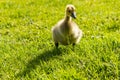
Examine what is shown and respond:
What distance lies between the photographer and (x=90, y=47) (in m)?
6.55

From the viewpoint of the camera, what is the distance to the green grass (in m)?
5.82

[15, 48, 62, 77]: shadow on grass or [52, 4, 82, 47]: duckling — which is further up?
[52, 4, 82, 47]: duckling

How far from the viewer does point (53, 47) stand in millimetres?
7508

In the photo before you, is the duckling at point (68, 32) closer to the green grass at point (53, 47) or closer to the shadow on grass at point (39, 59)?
the green grass at point (53, 47)

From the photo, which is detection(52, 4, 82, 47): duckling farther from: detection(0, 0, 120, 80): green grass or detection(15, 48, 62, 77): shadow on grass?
detection(15, 48, 62, 77): shadow on grass

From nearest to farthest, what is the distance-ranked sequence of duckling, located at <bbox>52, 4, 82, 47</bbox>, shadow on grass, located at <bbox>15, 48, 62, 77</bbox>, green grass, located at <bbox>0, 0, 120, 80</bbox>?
1. green grass, located at <bbox>0, 0, 120, 80</bbox>
2. shadow on grass, located at <bbox>15, 48, 62, 77</bbox>
3. duckling, located at <bbox>52, 4, 82, 47</bbox>

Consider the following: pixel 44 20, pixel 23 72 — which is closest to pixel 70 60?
pixel 23 72

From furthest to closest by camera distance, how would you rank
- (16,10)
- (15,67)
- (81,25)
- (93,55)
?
1. (16,10)
2. (81,25)
3. (15,67)
4. (93,55)

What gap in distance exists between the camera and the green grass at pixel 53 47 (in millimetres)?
5821

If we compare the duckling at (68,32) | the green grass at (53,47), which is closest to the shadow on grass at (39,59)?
the green grass at (53,47)

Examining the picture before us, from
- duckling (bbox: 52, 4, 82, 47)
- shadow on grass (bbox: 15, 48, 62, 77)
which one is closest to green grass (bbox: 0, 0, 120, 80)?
shadow on grass (bbox: 15, 48, 62, 77)

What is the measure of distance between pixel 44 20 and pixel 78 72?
4689 millimetres

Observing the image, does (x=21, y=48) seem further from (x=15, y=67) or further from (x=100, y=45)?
(x=100, y=45)

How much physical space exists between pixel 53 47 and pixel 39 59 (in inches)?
32.3
